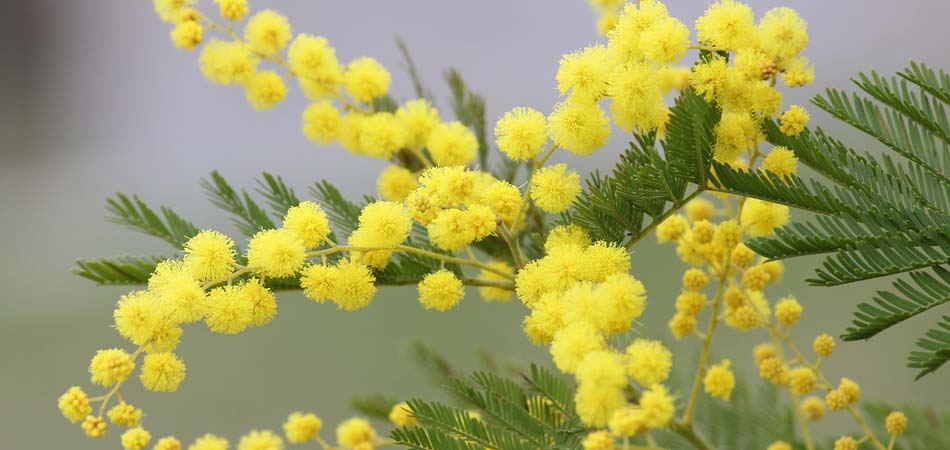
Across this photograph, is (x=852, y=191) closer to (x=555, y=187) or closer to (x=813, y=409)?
(x=555, y=187)

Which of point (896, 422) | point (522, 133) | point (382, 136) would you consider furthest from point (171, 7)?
point (896, 422)

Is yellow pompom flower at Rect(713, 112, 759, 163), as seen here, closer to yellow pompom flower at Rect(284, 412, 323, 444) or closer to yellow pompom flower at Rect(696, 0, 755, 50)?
yellow pompom flower at Rect(696, 0, 755, 50)

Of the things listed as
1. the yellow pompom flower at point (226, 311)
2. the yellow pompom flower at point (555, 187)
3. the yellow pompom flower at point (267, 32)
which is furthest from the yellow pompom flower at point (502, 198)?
the yellow pompom flower at point (267, 32)

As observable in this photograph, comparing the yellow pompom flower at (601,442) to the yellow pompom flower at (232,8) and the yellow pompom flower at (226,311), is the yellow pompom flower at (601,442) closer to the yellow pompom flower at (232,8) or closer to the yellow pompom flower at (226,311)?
the yellow pompom flower at (226,311)

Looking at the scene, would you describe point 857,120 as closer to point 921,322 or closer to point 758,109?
point 758,109

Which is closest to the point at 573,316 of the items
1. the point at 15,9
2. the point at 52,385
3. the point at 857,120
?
the point at 857,120

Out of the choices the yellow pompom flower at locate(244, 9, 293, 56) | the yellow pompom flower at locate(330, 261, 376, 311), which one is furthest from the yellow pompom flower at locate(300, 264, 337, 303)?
the yellow pompom flower at locate(244, 9, 293, 56)
